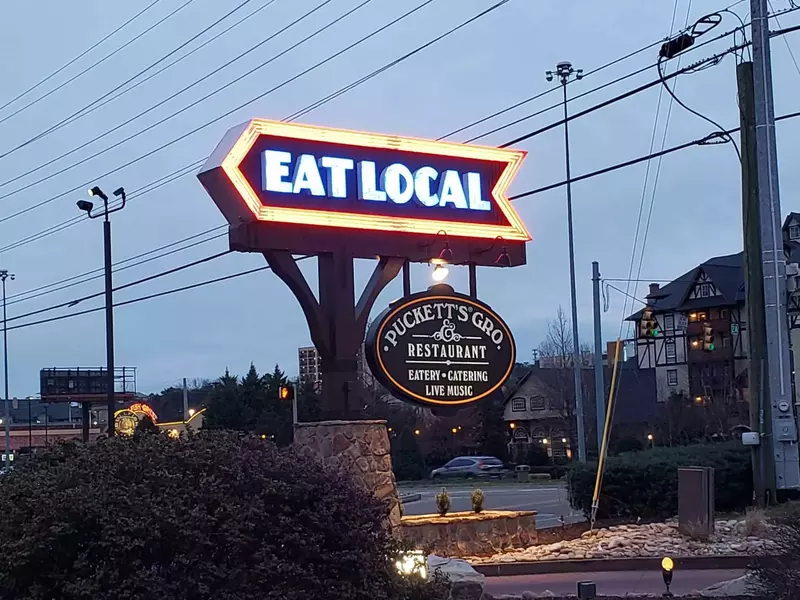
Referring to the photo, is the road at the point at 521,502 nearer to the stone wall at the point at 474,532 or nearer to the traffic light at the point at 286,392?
the stone wall at the point at 474,532

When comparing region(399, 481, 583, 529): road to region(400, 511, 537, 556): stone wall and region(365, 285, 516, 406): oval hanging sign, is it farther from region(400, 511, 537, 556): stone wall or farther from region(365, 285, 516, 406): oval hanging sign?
region(365, 285, 516, 406): oval hanging sign

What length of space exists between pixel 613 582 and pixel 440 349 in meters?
3.90

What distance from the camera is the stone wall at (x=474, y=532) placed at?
1642cm

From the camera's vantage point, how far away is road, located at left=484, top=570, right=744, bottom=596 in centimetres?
1271

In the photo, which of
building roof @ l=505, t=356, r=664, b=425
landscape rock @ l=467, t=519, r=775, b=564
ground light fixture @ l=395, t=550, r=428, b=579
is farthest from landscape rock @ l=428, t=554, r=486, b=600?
building roof @ l=505, t=356, r=664, b=425

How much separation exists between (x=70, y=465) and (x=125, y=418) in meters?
31.8

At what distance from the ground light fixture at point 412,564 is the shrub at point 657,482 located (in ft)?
38.7

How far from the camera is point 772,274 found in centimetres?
1717

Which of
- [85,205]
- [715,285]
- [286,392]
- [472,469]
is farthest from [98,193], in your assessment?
[715,285]

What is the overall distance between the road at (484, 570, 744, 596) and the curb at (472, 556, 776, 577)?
0.16m

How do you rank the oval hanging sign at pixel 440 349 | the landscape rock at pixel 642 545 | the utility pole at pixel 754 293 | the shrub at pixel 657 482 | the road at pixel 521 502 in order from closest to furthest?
the oval hanging sign at pixel 440 349 → the landscape rock at pixel 642 545 → the utility pole at pixel 754 293 → the shrub at pixel 657 482 → the road at pixel 521 502

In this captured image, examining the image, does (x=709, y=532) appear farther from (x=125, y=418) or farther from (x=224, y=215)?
(x=125, y=418)

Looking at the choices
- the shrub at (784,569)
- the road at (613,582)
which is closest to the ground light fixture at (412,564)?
the shrub at (784,569)

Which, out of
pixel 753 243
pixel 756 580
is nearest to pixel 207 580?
pixel 756 580
